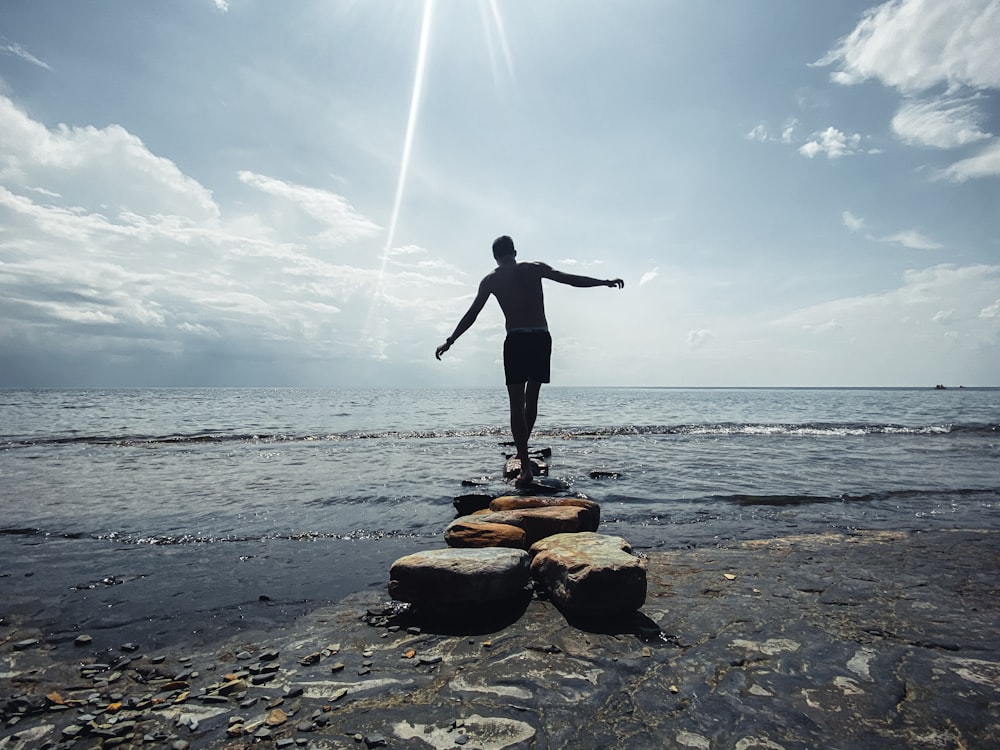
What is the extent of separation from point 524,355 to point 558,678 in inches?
181

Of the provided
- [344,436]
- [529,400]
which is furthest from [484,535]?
[344,436]

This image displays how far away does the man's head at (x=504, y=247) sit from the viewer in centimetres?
646

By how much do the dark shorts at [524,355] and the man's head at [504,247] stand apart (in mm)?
1080

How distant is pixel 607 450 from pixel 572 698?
→ 11.1 metres

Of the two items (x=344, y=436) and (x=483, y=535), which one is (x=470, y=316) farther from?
(x=344, y=436)

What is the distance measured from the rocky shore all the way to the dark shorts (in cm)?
362

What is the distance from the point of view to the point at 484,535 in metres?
3.89

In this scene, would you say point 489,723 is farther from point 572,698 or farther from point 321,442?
point 321,442

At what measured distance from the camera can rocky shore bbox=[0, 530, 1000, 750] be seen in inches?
72.5

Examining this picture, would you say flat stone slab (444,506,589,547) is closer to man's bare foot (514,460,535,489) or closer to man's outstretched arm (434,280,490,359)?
Answer: man's bare foot (514,460,535,489)

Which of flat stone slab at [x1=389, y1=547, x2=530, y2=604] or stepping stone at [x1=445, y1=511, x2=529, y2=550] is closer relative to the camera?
flat stone slab at [x1=389, y1=547, x2=530, y2=604]

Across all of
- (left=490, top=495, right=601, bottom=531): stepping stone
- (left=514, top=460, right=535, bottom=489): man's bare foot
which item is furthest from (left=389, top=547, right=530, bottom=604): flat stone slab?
(left=514, top=460, right=535, bottom=489): man's bare foot

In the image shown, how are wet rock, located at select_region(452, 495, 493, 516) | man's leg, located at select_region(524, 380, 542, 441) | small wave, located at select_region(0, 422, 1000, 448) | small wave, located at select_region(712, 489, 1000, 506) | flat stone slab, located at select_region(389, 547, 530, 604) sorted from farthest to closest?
small wave, located at select_region(0, 422, 1000, 448) → man's leg, located at select_region(524, 380, 542, 441) → small wave, located at select_region(712, 489, 1000, 506) → wet rock, located at select_region(452, 495, 493, 516) → flat stone slab, located at select_region(389, 547, 530, 604)

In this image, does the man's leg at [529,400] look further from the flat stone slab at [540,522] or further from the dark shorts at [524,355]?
the flat stone slab at [540,522]
